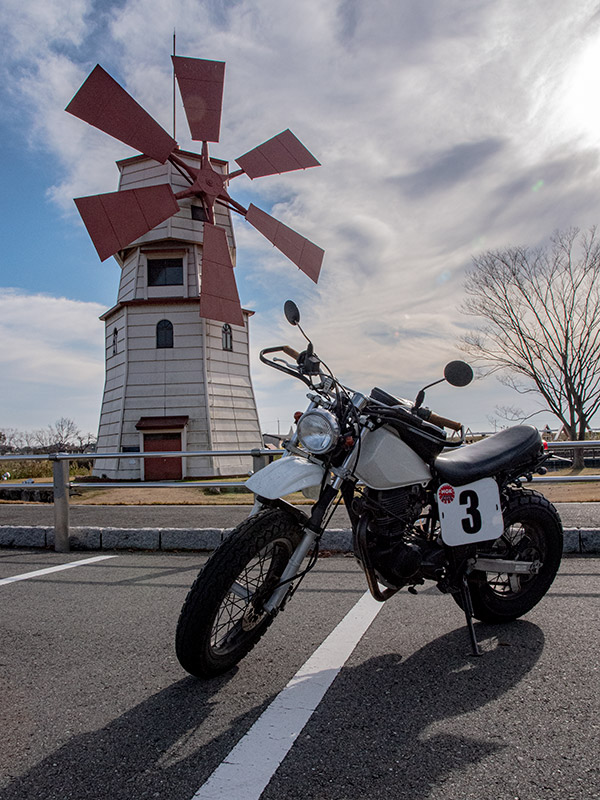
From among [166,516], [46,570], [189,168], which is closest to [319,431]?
[46,570]

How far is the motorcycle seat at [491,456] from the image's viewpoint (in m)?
2.59

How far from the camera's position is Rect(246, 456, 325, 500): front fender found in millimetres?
2271

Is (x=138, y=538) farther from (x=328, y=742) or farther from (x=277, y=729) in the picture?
(x=328, y=742)

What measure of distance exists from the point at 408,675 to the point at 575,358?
19.6m

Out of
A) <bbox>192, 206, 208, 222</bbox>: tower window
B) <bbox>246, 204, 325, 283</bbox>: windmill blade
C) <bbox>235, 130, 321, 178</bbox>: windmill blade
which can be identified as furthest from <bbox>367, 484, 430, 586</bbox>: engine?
<bbox>192, 206, 208, 222</bbox>: tower window

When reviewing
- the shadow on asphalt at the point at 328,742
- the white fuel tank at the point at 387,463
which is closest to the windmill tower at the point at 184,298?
the white fuel tank at the point at 387,463

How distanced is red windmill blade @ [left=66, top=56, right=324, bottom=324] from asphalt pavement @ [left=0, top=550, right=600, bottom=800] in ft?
45.9

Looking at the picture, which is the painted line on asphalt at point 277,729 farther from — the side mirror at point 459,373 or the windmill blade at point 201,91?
the windmill blade at point 201,91

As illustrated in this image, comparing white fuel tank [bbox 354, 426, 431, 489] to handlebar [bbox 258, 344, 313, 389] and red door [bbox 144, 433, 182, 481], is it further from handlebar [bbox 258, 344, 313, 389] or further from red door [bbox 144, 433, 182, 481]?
red door [bbox 144, 433, 182, 481]

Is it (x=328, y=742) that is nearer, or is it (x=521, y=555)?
(x=328, y=742)

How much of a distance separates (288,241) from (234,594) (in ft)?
53.7

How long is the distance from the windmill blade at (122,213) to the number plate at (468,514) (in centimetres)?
1464

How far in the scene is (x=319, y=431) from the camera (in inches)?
91.0

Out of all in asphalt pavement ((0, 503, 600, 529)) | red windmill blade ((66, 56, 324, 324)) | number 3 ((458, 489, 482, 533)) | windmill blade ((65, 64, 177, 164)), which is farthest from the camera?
red windmill blade ((66, 56, 324, 324))
